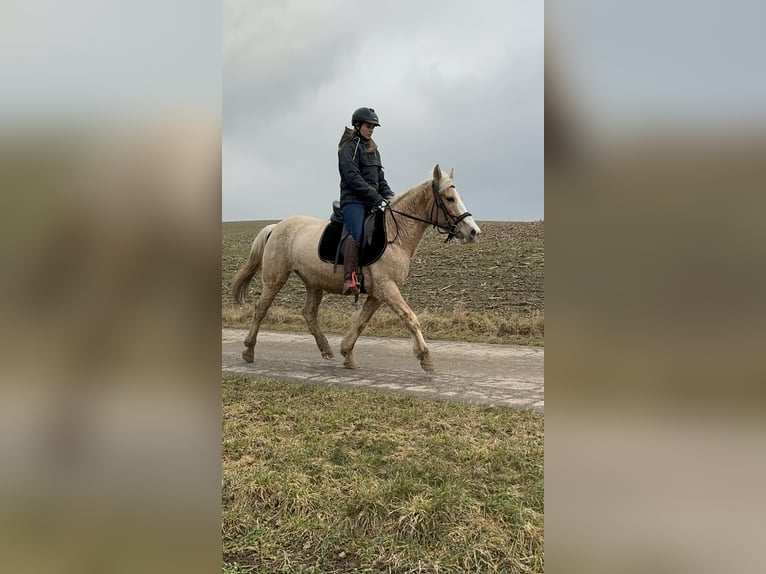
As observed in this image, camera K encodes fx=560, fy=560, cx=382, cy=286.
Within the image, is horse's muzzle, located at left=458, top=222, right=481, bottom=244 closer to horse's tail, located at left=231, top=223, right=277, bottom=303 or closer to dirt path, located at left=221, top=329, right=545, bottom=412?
dirt path, located at left=221, top=329, right=545, bottom=412

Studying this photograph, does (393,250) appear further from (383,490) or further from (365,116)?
(383,490)

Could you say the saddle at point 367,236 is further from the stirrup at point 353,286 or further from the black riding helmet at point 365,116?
the black riding helmet at point 365,116

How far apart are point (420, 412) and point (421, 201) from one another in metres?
2.41

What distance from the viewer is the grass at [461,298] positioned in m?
8.40

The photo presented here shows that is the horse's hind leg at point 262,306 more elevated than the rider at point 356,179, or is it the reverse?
the rider at point 356,179

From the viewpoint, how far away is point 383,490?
8.82 feet

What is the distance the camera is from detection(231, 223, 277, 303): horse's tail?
271 inches

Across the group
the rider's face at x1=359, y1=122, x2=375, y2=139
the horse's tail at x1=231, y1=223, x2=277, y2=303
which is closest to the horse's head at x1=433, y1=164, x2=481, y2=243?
the rider's face at x1=359, y1=122, x2=375, y2=139

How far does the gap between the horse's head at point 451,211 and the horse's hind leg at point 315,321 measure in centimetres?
180

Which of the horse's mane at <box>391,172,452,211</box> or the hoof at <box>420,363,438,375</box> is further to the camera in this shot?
the horse's mane at <box>391,172,452,211</box>
